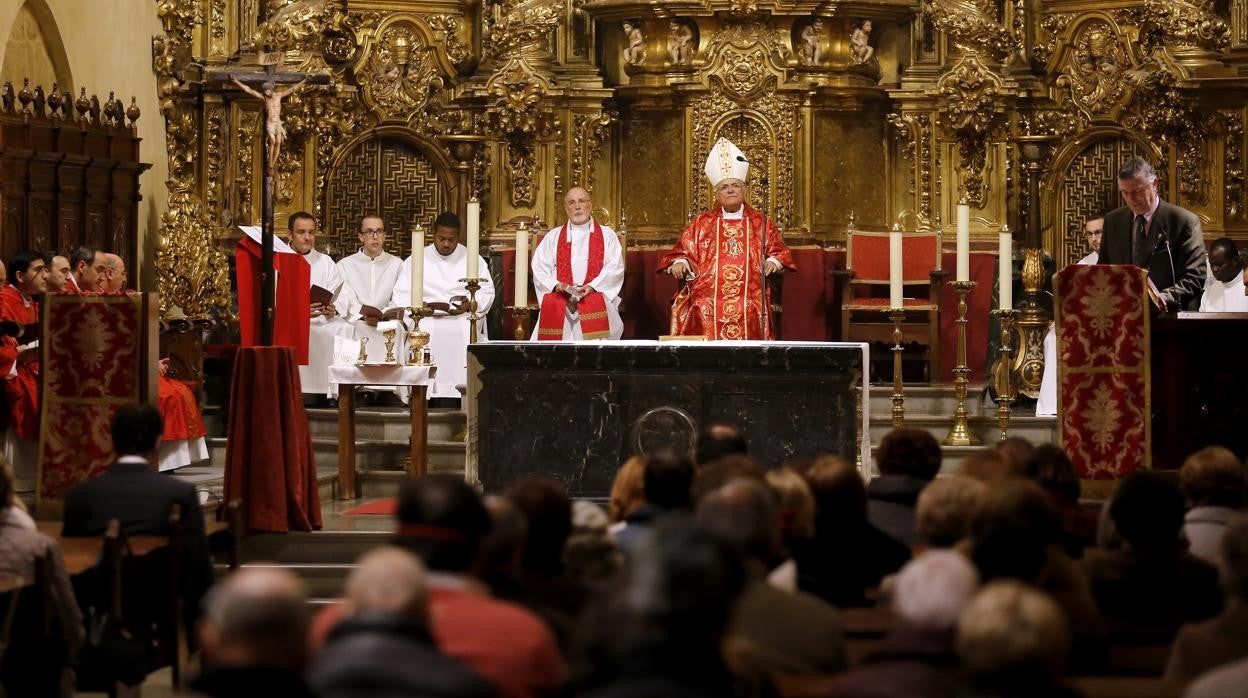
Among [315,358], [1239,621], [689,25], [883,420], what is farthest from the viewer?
[689,25]

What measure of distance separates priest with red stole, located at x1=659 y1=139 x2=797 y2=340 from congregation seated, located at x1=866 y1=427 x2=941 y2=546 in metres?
6.79

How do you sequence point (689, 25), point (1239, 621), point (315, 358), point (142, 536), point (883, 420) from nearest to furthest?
1. point (1239, 621)
2. point (142, 536)
3. point (883, 420)
4. point (315, 358)
5. point (689, 25)

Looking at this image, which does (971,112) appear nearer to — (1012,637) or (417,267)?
(417,267)

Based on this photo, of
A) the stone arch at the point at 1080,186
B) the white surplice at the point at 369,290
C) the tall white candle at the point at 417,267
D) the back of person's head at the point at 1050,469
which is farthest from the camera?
the stone arch at the point at 1080,186

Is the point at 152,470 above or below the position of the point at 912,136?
below

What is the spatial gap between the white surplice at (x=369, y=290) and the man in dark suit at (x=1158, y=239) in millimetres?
5650

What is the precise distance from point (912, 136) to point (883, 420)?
10.3 ft

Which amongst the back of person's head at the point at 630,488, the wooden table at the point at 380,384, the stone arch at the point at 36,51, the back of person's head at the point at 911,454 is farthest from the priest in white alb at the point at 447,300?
the back of person's head at the point at 630,488

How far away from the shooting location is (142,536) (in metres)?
7.24

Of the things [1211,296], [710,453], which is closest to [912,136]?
[1211,296]

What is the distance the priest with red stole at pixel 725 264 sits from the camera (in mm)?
14000

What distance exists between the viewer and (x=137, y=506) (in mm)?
7223

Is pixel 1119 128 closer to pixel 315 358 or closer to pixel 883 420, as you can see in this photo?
pixel 883 420

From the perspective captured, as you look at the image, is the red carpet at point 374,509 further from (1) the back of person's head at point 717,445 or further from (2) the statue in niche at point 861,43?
(2) the statue in niche at point 861,43
